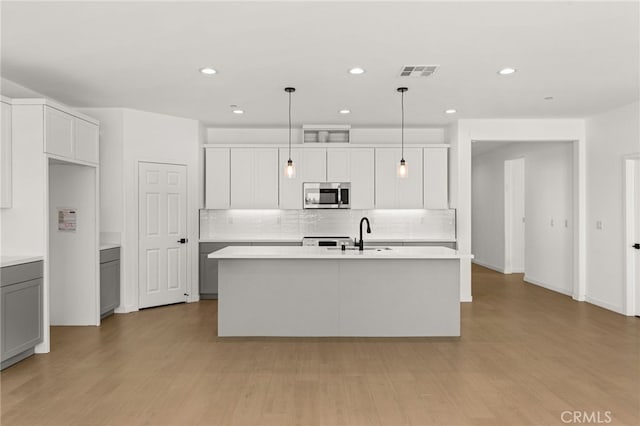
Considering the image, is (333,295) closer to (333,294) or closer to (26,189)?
(333,294)

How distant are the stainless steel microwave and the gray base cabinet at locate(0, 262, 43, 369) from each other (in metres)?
3.93

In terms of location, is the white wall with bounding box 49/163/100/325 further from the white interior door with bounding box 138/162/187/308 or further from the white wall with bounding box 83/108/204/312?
the white interior door with bounding box 138/162/187/308

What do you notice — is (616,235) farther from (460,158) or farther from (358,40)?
(358,40)

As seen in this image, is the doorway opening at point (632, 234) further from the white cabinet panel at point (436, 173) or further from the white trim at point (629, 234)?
the white cabinet panel at point (436, 173)

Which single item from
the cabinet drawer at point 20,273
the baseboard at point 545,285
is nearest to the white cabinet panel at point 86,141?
the cabinet drawer at point 20,273

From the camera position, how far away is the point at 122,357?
404cm

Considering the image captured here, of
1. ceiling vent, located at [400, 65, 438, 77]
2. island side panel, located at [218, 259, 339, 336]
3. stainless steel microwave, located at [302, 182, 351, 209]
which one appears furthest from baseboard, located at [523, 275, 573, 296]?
ceiling vent, located at [400, 65, 438, 77]

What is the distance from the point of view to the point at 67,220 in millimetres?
5117

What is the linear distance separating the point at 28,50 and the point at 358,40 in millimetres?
2955

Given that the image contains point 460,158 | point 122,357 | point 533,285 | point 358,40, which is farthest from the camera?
point 533,285

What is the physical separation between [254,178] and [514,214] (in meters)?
5.99

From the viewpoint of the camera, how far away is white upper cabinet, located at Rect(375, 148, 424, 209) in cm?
693

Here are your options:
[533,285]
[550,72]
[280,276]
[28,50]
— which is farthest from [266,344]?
[533,285]

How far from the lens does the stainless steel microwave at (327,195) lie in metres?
6.91
